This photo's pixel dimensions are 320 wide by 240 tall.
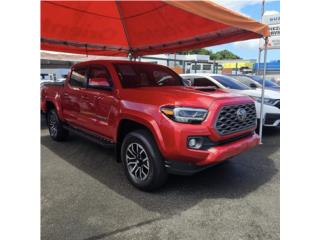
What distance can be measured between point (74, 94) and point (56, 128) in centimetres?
145

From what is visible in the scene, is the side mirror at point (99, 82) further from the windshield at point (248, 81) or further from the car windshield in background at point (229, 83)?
the windshield at point (248, 81)

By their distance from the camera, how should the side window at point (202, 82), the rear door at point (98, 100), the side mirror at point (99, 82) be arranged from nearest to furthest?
the rear door at point (98, 100) < the side mirror at point (99, 82) < the side window at point (202, 82)

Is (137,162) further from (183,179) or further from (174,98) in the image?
(174,98)

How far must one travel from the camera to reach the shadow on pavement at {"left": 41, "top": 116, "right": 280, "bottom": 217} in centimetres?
354

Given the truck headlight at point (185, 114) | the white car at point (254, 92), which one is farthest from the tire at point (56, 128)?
the truck headlight at point (185, 114)

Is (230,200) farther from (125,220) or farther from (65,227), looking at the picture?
(65,227)

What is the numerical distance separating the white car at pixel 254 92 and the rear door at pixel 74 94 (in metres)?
2.53

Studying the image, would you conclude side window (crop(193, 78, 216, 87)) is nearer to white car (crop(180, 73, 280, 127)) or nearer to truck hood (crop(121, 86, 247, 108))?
white car (crop(180, 73, 280, 127))

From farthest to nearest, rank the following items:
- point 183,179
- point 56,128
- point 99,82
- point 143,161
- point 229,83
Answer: point 229,83, point 56,128, point 99,82, point 183,179, point 143,161

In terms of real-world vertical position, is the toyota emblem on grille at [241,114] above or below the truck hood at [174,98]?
below

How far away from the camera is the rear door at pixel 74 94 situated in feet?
17.2

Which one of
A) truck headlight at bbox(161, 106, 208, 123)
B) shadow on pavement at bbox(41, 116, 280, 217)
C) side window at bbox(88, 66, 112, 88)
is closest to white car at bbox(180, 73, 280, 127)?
shadow on pavement at bbox(41, 116, 280, 217)

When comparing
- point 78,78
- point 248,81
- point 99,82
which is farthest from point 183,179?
point 248,81

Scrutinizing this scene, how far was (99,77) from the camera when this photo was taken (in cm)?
480
